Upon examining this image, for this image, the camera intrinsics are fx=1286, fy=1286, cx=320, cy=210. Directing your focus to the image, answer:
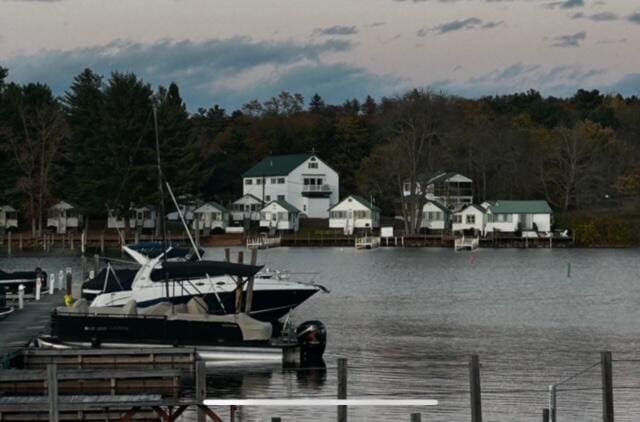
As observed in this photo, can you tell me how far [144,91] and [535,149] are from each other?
4746cm

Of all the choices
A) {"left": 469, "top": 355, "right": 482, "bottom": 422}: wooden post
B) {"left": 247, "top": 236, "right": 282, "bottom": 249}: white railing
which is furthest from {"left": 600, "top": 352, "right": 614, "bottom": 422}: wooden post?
{"left": 247, "top": 236, "right": 282, "bottom": 249}: white railing

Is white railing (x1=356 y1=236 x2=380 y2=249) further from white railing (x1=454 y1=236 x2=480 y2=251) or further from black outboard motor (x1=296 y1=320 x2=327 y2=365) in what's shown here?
black outboard motor (x1=296 y1=320 x2=327 y2=365)

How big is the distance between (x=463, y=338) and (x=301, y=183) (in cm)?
10889

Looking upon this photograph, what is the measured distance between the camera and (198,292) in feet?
155

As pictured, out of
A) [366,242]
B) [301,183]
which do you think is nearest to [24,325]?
[366,242]

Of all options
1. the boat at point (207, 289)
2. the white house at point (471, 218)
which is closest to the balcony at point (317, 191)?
the white house at point (471, 218)

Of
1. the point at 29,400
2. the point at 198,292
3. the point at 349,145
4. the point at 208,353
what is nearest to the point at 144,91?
the point at 349,145

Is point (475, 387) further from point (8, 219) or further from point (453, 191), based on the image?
point (453, 191)

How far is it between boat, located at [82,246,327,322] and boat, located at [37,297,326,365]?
4.02 meters

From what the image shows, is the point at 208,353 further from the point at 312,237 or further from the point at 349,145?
the point at 349,145

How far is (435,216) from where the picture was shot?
Answer: 148500mm

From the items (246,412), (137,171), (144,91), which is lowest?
(246,412)

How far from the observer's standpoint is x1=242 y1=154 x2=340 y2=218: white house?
518 ft

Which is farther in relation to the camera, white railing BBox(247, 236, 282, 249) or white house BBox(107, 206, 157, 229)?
white railing BBox(247, 236, 282, 249)
